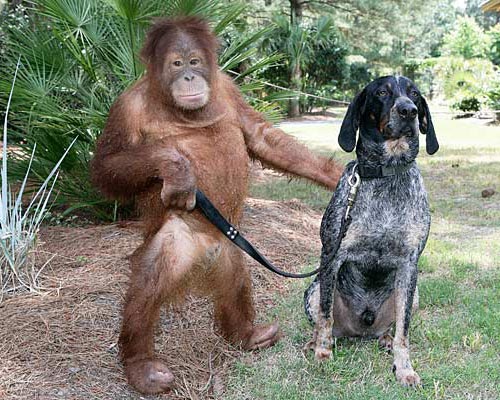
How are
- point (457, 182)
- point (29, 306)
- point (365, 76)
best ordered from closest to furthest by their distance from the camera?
1. point (29, 306)
2. point (457, 182)
3. point (365, 76)

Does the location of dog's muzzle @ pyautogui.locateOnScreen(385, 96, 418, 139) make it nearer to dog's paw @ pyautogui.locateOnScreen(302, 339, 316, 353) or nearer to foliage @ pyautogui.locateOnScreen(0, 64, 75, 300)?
dog's paw @ pyautogui.locateOnScreen(302, 339, 316, 353)

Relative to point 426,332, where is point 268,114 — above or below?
above

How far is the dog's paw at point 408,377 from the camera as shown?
2.94 m

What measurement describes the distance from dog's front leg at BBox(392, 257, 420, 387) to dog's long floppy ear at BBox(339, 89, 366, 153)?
63 centimetres

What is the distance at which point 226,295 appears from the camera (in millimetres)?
3301

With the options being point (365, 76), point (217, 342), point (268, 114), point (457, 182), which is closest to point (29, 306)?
point (217, 342)

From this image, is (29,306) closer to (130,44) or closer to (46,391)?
(46,391)

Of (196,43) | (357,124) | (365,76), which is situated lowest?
(365,76)

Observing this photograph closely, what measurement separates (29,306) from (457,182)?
602cm

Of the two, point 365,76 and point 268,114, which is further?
point 365,76

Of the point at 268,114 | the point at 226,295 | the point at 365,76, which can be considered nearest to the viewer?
the point at 226,295

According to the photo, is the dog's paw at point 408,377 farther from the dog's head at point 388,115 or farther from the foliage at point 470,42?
the foliage at point 470,42

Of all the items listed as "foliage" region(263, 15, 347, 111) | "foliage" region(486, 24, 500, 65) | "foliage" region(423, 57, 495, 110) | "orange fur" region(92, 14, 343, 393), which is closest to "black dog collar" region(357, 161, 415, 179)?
"orange fur" region(92, 14, 343, 393)

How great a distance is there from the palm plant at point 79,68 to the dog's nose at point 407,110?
2693 millimetres
